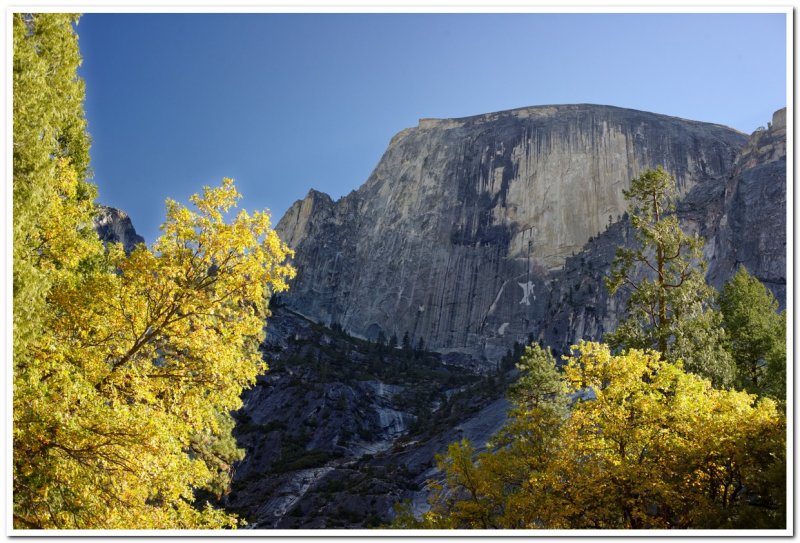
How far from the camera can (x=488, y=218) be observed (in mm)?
137250

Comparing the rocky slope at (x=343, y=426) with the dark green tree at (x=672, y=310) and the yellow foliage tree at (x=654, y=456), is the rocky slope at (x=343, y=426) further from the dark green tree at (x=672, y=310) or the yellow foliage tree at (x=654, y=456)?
the yellow foliage tree at (x=654, y=456)

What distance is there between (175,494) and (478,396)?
70.2m

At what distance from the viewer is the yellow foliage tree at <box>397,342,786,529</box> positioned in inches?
444

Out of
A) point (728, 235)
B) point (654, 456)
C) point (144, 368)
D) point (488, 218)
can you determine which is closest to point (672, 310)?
point (654, 456)

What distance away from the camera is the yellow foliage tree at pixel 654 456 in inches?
444

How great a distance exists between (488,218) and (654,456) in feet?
415

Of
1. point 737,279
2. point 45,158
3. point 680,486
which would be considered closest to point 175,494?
point 45,158

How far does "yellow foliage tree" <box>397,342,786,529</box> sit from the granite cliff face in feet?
351

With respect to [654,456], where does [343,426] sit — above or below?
above

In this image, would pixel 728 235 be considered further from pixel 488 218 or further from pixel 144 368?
pixel 144 368

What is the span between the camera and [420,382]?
102 metres

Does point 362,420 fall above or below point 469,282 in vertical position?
below

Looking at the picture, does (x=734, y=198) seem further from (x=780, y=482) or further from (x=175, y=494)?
(x=175, y=494)
